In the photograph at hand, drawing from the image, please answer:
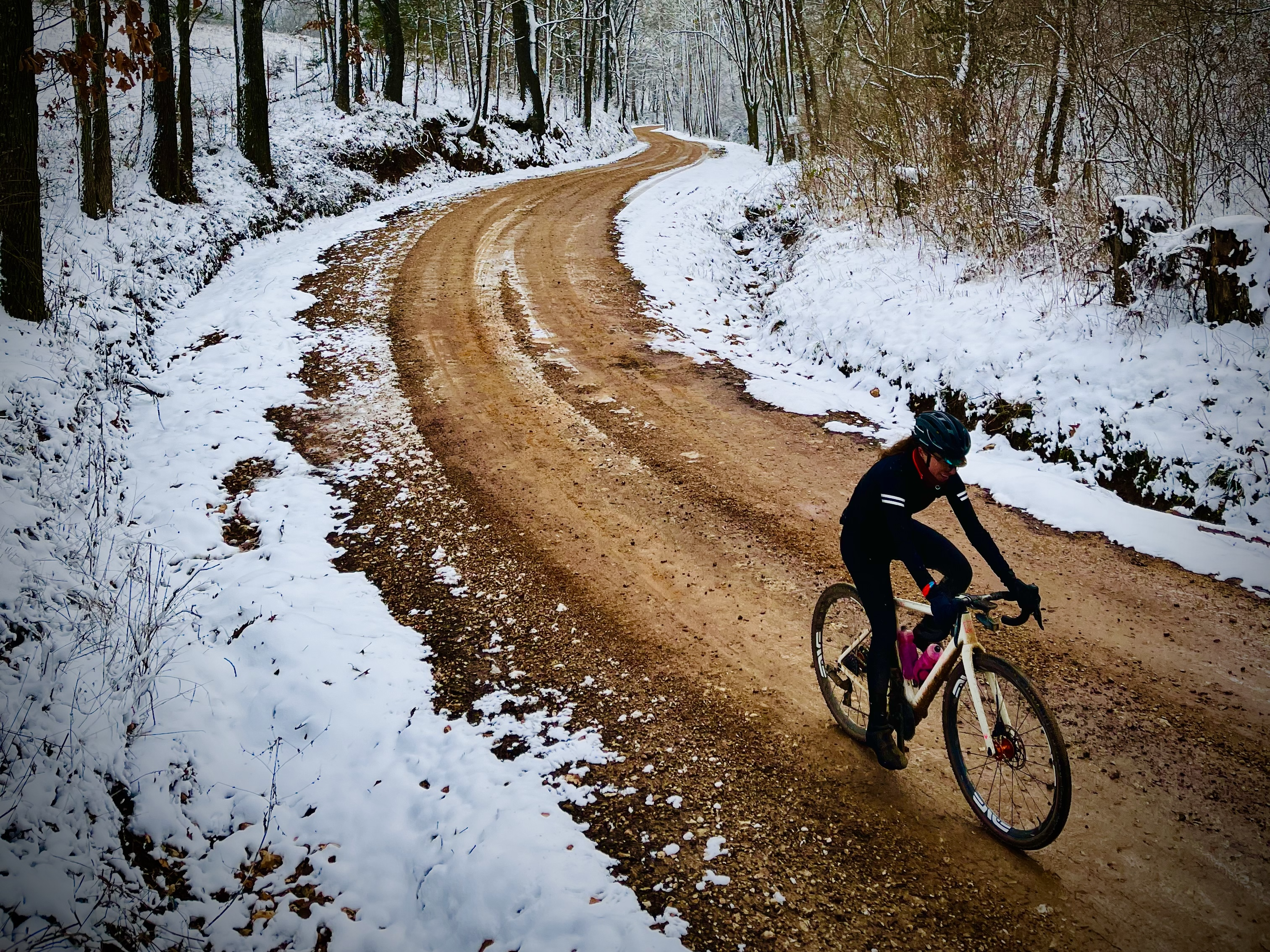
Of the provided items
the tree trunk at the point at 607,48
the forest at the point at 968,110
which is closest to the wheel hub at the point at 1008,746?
the forest at the point at 968,110

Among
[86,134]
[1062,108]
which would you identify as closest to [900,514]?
[1062,108]

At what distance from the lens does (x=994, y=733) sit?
142 inches

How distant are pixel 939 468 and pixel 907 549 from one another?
0.47m

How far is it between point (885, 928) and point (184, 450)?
8.04m

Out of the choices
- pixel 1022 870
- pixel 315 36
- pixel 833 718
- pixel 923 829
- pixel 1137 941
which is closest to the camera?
pixel 1137 941

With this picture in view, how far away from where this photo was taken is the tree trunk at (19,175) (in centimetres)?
770

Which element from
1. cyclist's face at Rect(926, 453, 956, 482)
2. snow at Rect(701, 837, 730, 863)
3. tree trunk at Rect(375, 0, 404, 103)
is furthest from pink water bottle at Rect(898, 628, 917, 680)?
tree trunk at Rect(375, 0, 404, 103)

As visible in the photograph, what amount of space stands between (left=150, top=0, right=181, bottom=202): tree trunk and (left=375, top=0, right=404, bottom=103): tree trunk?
37.6ft

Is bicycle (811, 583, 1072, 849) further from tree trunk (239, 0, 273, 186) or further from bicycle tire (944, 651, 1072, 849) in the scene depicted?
tree trunk (239, 0, 273, 186)

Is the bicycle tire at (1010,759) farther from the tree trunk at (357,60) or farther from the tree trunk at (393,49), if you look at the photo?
the tree trunk at (393,49)

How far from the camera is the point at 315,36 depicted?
157ft

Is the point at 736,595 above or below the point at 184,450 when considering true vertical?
below

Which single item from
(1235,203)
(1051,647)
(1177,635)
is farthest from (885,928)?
(1235,203)

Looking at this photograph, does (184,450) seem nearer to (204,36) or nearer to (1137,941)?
(1137,941)
